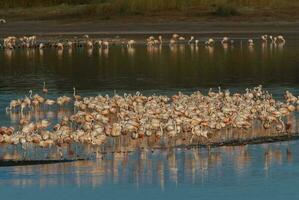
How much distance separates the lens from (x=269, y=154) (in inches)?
713

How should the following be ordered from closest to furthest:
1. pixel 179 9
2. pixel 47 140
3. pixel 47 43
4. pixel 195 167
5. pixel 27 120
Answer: pixel 195 167
pixel 47 140
pixel 27 120
pixel 47 43
pixel 179 9

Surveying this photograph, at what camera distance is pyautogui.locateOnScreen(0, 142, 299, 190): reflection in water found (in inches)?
637

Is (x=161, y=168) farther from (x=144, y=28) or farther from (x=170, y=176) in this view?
(x=144, y=28)

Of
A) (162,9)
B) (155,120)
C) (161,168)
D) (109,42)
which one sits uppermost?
(155,120)

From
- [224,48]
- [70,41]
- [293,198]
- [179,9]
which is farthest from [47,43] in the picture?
[293,198]

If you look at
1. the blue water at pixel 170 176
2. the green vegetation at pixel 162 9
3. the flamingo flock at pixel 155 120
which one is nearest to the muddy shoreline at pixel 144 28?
the green vegetation at pixel 162 9

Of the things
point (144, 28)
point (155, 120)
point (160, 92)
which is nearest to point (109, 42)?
point (144, 28)

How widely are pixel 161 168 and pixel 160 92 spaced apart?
10271mm

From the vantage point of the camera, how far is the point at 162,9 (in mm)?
54719

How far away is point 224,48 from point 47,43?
7.24 m

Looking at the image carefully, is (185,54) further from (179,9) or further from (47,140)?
(47,140)

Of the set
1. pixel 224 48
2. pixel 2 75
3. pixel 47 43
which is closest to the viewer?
pixel 2 75

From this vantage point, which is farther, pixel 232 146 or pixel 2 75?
pixel 2 75

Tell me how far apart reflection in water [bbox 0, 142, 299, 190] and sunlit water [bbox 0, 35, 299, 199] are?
14 millimetres
